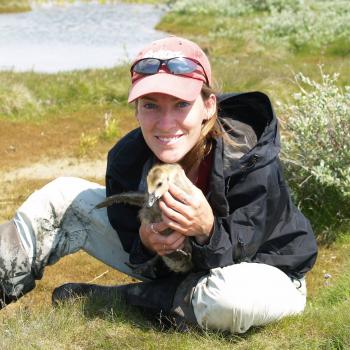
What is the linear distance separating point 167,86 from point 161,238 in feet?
2.75

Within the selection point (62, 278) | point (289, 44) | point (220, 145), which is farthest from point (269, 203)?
point (289, 44)

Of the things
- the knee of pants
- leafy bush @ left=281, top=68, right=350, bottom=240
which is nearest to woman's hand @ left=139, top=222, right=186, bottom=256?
the knee of pants

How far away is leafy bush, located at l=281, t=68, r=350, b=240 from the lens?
6.98 meters

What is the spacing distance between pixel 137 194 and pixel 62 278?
2838mm

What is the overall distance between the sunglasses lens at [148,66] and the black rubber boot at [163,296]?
1.22 m

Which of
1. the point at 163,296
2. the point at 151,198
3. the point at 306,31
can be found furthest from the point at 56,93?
the point at 306,31

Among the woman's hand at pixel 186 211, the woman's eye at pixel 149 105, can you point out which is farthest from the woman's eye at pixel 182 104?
the woman's hand at pixel 186 211

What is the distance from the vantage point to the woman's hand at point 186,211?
3.51 m

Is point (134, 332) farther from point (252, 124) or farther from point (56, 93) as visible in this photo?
point (56, 93)

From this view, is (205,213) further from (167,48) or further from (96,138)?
(96,138)

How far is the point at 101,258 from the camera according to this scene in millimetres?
4617

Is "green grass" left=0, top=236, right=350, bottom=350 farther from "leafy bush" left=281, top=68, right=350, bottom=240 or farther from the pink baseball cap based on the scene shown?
"leafy bush" left=281, top=68, right=350, bottom=240

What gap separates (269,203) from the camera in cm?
401

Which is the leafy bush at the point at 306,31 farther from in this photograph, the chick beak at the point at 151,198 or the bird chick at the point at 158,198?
the chick beak at the point at 151,198
